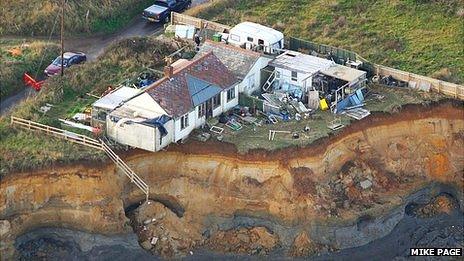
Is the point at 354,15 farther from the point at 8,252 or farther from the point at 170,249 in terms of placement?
the point at 8,252

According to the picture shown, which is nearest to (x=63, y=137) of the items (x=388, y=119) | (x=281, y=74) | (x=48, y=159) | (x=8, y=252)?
(x=48, y=159)

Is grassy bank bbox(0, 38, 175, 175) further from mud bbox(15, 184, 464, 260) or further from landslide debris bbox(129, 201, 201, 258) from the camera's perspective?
landslide debris bbox(129, 201, 201, 258)

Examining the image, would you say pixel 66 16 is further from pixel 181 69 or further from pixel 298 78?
pixel 298 78

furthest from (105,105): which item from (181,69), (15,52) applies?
(15,52)

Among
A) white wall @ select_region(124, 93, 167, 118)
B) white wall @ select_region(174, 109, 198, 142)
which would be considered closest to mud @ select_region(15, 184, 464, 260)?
white wall @ select_region(174, 109, 198, 142)

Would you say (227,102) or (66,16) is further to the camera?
(66,16)
